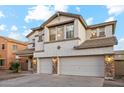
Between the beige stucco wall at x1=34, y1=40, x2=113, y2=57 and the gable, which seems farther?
the gable

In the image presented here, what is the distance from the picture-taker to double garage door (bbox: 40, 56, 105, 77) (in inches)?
532

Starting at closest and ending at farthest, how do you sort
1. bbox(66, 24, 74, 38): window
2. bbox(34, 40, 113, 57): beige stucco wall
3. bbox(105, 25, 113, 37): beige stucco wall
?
bbox(34, 40, 113, 57): beige stucco wall
bbox(66, 24, 74, 38): window
bbox(105, 25, 113, 37): beige stucco wall

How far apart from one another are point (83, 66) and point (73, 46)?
7.86 ft

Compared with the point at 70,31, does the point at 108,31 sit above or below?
above

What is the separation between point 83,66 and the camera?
47.3 ft

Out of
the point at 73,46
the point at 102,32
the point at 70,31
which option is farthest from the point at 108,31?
the point at 73,46

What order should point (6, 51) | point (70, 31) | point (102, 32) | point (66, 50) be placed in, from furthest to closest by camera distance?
1. point (6, 51)
2. point (102, 32)
3. point (70, 31)
4. point (66, 50)

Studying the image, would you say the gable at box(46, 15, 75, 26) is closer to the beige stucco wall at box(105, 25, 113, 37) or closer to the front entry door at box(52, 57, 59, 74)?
the front entry door at box(52, 57, 59, 74)

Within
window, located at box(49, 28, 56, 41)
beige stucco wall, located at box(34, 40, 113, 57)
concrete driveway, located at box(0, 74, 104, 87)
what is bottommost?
concrete driveway, located at box(0, 74, 104, 87)

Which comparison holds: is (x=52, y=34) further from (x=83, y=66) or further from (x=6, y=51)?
(x=6, y=51)

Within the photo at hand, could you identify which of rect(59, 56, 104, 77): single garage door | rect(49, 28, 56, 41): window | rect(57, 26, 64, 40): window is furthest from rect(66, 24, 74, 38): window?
rect(59, 56, 104, 77): single garage door

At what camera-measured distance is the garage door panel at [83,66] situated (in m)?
13.5

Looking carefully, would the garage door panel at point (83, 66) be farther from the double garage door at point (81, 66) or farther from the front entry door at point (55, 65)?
the front entry door at point (55, 65)

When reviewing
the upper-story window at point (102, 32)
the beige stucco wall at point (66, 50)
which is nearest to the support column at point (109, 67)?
the beige stucco wall at point (66, 50)
